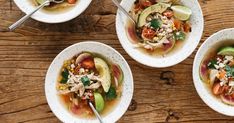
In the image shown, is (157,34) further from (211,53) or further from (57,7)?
(57,7)

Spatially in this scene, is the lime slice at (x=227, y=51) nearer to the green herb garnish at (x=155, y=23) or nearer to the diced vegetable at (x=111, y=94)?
the green herb garnish at (x=155, y=23)

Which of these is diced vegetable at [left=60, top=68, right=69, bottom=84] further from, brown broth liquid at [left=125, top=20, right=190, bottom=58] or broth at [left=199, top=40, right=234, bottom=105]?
broth at [left=199, top=40, right=234, bottom=105]

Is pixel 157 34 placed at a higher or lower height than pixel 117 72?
higher

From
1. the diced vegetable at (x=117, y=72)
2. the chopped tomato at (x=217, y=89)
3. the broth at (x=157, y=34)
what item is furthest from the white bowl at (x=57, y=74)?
the chopped tomato at (x=217, y=89)

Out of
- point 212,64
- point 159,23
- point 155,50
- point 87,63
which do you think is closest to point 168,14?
point 159,23

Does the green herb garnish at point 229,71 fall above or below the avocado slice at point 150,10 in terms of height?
below

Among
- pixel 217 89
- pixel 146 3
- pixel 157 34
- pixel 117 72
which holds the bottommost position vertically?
pixel 217 89

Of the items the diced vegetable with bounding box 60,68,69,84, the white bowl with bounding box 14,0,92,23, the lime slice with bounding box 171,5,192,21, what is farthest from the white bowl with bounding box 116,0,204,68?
the diced vegetable with bounding box 60,68,69,84
